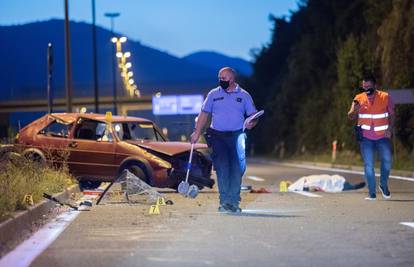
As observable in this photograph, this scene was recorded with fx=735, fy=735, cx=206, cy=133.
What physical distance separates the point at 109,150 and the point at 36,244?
7090mm

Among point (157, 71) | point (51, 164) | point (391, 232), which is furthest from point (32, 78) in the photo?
point (391, 232)

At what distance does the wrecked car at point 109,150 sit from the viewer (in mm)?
14734

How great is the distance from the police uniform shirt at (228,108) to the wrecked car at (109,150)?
3869mm

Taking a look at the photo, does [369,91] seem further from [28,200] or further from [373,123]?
[28,200]

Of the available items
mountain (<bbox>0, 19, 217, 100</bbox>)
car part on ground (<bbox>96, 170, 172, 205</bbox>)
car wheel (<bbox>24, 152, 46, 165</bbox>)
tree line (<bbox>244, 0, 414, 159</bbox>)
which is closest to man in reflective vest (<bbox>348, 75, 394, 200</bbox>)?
car part on ground (<bbox>96, 170, 172, 205</bbox>)

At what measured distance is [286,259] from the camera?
7.18m

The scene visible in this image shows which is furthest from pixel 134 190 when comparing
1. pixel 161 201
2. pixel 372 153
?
pixel 372 153

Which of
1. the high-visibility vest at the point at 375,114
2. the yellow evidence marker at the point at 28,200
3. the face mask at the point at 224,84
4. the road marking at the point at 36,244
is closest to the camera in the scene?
the road marking at the point at 36,244

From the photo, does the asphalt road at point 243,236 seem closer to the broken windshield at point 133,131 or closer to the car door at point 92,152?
the car door at point 92,152

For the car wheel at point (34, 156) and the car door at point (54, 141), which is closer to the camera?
the car door at point (54, 141)

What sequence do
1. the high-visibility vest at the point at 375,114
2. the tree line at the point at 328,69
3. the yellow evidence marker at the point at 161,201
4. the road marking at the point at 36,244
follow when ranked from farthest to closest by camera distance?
1. the tree line at the point at 328,69
2. the high-visibility vest at the point at 375,114
3. the yellow evidence marker at the point at 161,201
4. the road marking at the point at 36,244

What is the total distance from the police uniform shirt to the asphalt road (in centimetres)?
131

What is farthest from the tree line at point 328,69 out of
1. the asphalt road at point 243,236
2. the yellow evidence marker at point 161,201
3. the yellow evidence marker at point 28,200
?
the yellow evidence marker at point 28,200

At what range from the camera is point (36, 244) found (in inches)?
328
